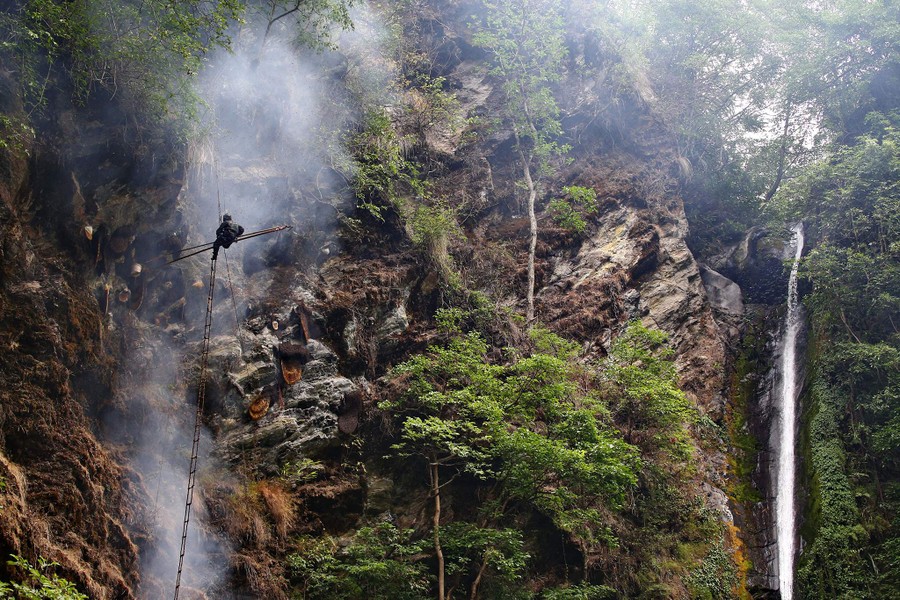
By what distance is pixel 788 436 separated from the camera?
47.4ft

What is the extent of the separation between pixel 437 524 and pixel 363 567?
5.29 ft

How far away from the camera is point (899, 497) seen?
1230 centimetres

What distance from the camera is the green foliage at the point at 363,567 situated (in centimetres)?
826

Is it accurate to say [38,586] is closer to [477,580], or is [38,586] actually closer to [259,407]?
[259,407]

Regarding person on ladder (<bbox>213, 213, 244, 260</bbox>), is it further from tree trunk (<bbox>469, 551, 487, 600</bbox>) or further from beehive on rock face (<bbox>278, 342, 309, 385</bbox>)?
tree trunk (<bbox>469, 551, 487, 600</bbox>)

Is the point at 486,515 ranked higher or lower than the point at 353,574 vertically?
higher

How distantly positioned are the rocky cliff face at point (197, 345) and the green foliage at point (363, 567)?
353 mm

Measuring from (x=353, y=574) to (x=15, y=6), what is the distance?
895cm

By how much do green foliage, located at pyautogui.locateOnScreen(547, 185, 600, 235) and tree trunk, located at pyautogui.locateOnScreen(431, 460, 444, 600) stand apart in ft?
28.4

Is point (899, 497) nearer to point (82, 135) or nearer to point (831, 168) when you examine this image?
point (831, 168)

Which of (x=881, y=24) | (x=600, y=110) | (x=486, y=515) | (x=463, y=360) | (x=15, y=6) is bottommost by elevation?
(x=486, y=515)

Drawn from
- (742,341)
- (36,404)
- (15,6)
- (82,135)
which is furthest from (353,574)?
(742,341)

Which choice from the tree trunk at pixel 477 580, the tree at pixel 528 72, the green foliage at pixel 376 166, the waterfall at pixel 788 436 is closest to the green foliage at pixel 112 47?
the green foliage at pixel 376 166

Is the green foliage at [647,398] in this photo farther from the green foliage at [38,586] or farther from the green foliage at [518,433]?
the green foliage at [38,586]
